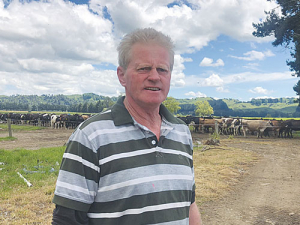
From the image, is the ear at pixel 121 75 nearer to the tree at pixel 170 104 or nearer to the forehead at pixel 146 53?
the forehead at pixel 146 53

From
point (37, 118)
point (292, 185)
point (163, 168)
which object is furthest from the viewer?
point (37, 118)

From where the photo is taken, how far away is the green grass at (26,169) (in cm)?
639

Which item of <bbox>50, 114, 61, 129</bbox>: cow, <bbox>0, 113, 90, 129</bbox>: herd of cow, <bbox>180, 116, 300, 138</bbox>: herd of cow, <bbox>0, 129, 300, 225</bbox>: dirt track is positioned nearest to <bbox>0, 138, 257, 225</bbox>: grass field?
<bbox>0, 129, 300, 225</bbox>: dirt track

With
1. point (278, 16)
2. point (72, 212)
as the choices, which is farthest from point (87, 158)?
point (278, 16)

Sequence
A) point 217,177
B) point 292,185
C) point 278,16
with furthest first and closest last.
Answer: point 278,16, point 217,177, point 292,185

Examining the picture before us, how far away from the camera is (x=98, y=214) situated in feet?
4.63

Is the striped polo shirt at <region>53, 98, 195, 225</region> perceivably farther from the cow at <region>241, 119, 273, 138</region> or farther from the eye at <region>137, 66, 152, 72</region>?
the cow at <region>241, 119, 273, 138</region>

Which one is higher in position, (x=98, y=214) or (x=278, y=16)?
(x=278, y=16)

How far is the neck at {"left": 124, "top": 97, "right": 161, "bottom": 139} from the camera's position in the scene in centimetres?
170

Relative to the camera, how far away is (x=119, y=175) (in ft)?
4.67

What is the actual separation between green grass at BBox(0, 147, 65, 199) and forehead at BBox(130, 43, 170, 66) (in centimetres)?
543

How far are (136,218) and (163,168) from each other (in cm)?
33

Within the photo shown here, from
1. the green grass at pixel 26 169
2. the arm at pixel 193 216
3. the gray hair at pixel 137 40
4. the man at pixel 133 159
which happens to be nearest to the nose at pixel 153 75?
the man at pixel 133 159

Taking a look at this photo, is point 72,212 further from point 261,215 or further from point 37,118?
point 37,118
